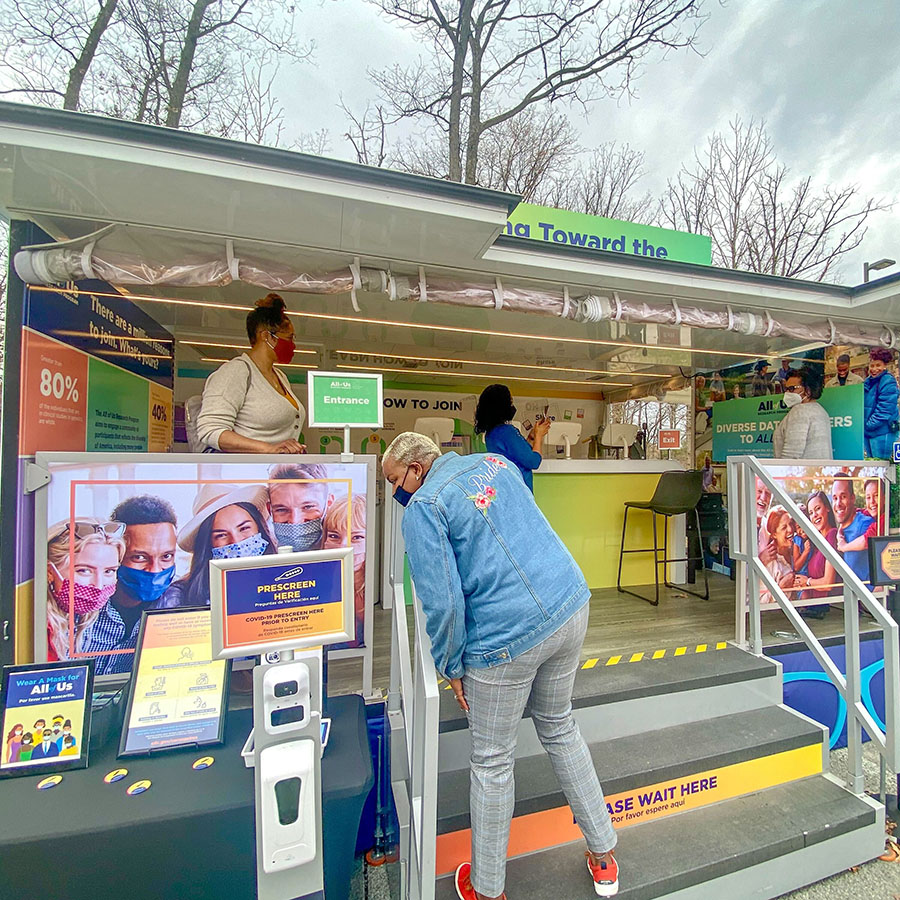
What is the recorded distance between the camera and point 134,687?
1.66 metres

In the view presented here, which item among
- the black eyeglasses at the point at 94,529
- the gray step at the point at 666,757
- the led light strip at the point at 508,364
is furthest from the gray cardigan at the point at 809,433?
the black eyeglasses at the point at 94,529

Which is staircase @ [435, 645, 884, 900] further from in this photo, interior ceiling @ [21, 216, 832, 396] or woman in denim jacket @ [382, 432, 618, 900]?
interior ceiling @ [21, 216, 832, 396]

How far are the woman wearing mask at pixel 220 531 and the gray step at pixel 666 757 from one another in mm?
1319

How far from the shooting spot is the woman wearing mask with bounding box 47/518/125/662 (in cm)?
191

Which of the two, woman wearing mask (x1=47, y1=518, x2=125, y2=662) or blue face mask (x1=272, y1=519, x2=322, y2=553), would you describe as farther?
blue face mask (x1=272, y1=519, x2=322, y2=553)

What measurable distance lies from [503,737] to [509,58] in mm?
11754

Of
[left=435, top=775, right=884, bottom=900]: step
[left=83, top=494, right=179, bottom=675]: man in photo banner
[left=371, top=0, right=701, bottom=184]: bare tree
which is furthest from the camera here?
[left=371, top=0, right=701, bottom=184]: bare tree

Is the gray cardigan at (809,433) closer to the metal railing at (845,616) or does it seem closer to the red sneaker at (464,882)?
the metal railing at (845,616)

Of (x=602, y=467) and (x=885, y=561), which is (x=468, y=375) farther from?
(x=885, y=561)

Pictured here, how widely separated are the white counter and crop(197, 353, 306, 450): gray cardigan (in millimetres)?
2301

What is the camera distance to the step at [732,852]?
1.72 m

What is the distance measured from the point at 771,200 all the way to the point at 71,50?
1330 cm

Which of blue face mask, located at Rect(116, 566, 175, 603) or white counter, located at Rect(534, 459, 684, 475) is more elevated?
white counter, located at Rect(534, 459, 684, 475)

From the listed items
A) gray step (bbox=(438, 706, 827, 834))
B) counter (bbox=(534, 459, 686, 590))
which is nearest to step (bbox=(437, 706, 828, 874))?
gray step (bbox=(438, 706, 827, 834))
